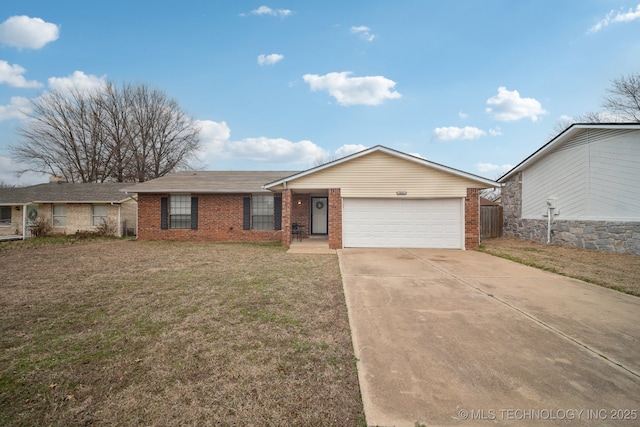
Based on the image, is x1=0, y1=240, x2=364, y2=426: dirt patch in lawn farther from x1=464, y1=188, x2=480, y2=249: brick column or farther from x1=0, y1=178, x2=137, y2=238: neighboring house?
x1=0, y1=178, x2=137, y2=238: neighboring house

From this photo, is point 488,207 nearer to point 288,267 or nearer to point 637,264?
point 637,264

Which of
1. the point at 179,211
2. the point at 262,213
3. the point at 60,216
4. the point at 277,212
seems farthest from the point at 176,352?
the point at 60,216

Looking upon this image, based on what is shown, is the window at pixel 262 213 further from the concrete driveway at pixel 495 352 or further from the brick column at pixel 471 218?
the brick column at pixel 471 218

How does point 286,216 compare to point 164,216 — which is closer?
point 286,216

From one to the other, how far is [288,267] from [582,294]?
6.49 metres

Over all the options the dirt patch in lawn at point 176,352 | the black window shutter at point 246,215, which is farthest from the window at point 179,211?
the dirt patch in lawn at point 176,352

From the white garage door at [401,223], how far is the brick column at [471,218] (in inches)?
9.1

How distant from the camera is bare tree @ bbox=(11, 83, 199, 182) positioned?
24973 millimetres

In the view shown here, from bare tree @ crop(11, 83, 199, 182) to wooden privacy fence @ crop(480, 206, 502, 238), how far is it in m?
29.8

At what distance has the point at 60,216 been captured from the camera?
671 inches

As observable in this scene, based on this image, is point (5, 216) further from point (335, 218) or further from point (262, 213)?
point (335, 218)

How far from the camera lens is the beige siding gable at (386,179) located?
11242 mm

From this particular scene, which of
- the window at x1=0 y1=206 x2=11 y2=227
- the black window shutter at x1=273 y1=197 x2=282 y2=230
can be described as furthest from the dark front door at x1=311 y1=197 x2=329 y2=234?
the window at x1=0 y1=206 x2=11 y2=227

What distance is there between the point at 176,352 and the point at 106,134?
32.0m
